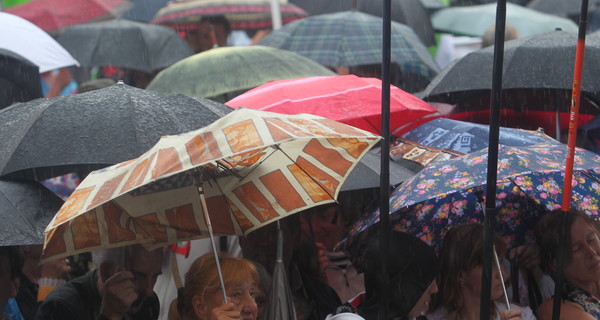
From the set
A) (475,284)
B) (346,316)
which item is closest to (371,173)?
(475,284)

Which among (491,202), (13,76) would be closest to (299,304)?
(491,202)

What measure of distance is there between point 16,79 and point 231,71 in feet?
4.84

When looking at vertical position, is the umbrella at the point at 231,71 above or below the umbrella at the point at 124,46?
above

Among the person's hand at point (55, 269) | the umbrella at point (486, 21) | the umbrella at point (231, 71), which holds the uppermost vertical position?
the umbrella at point (231, 71)

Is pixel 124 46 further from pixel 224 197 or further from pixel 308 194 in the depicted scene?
pixel 308 194

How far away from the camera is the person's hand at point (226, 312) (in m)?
3.66

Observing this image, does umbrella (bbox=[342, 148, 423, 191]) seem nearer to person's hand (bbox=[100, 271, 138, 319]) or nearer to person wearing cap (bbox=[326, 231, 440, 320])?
person wearing cap (bbox=[326, 231, 440, 320])

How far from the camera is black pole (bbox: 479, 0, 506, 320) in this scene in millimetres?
3277

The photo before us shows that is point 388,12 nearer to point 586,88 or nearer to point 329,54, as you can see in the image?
point 586,88

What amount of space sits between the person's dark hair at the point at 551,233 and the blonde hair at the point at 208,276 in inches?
60.2

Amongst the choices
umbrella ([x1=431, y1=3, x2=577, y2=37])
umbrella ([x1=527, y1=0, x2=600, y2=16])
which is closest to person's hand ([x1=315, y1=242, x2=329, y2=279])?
umbrella ([x1=431, y1=3, x2=577, y2=37])

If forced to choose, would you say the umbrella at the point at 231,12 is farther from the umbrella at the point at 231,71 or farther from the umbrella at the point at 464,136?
the umbrella at the point at 464,136

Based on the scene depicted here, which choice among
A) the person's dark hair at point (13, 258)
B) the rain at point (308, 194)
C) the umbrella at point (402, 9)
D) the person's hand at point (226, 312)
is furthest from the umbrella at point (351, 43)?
the person's hand at point (226, 312)

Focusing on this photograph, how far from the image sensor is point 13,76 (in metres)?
6.43
